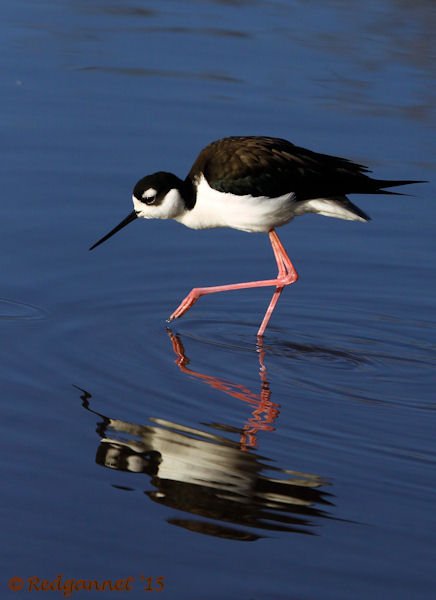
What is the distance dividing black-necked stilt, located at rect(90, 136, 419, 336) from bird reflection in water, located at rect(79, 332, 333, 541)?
154 centimetres

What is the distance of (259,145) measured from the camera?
7.18m

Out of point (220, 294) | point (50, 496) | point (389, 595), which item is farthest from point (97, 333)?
point (389, 595)

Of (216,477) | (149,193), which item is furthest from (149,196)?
(216,477)

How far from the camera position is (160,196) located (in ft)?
23.7

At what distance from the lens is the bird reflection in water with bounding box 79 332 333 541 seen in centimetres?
477

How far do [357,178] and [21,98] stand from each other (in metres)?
3.64

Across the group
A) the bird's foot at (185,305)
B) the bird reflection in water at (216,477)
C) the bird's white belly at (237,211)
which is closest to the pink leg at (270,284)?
the bird's foot at (185,305)

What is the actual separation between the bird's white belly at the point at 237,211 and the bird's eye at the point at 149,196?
0.66ft

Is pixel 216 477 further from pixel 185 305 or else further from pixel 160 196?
pixel 160 196

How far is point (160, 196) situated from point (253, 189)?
0.51 metres

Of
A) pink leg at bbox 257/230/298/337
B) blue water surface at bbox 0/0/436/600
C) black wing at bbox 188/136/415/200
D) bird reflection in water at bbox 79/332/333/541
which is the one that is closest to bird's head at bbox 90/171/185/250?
black wing at bbox 188/136/415/200

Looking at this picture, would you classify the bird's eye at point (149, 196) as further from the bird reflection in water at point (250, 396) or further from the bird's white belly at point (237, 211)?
the bird reflection in water at point (250, 396)

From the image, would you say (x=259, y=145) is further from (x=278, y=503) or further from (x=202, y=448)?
(x=278, y=503)

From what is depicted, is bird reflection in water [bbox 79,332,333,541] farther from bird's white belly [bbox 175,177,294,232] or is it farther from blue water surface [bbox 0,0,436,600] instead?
bird's white belly [bbox 175,177,294,232]
